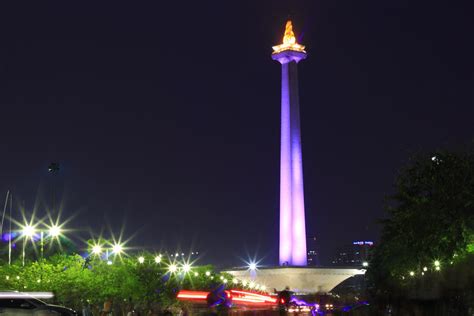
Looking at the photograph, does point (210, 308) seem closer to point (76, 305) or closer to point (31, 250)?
point (76, 305)

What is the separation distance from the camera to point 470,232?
1812 inches

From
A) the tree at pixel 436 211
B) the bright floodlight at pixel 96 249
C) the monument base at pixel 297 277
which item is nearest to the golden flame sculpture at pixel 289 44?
the monument base at pixel 297 277

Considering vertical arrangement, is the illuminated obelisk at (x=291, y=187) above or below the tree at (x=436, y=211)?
above

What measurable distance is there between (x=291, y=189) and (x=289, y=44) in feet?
86.7

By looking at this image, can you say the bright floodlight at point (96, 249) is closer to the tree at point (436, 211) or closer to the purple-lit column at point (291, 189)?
the tree at point (436, 211)

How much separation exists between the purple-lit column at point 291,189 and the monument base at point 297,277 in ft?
9.54

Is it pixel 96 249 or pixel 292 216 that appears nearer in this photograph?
pixel 96 249

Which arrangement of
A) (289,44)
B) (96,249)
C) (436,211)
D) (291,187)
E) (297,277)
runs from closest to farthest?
(436,211)
(96,249)
(297,277)
(291,187)
(289,44)

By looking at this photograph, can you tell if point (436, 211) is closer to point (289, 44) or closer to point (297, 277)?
point (297, 277)

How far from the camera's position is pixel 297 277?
12031cm

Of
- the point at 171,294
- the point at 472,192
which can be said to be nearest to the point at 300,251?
the point at 171,294

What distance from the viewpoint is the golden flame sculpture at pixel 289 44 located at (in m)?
133

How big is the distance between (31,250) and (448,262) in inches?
2866

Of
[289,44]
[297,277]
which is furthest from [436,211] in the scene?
[289,44]
